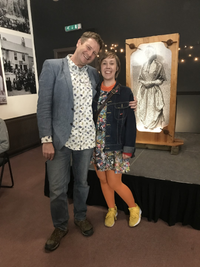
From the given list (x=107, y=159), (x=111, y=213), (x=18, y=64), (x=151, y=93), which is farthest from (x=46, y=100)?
(x=18, y=64)

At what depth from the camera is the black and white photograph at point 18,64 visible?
4175mm

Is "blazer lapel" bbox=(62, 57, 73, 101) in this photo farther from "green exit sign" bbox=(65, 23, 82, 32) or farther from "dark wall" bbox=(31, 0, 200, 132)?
"green exit sign" bbox=(65, 23, 82, 32)

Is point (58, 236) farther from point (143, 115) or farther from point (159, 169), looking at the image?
point (143, 115)

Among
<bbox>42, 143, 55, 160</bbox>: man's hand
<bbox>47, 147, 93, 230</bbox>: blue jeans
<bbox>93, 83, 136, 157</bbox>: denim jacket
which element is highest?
<bbox>93, 83, 136, 157</bbox>: denim jacket

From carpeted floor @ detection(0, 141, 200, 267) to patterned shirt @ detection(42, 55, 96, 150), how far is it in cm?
93

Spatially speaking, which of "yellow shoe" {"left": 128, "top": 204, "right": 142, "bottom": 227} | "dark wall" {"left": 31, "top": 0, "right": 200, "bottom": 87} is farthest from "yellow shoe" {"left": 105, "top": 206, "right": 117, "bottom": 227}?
"dark wall" {"left": 31, "top": 0, "right": 200, "bottom": 87}

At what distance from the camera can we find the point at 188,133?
13.5 feet

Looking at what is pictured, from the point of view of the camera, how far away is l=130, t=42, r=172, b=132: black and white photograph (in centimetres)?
288

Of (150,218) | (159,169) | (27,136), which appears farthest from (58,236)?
(27,136)

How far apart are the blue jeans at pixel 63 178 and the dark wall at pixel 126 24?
9.68 ft

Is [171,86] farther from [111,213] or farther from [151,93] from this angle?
[111,213]

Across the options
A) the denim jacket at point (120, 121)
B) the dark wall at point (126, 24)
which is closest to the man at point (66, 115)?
the denim jacket at point (120, 121)

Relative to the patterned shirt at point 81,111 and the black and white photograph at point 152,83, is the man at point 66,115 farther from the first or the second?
the black and white photograph at point 152,83

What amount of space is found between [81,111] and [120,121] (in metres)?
0.33
